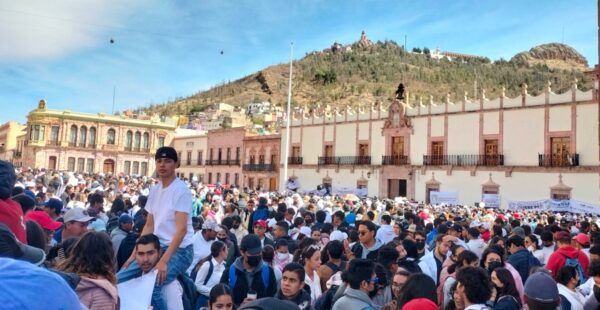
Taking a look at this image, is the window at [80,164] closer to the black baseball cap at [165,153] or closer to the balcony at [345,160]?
the balcony at [345,160]

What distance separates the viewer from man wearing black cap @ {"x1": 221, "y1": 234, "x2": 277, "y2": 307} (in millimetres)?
4977

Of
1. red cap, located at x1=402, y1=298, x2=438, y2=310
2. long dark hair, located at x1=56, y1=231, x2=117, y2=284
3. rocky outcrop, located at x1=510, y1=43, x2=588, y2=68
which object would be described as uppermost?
rocky outcrop, located at x1=510, y1=43, x2=588, y2=68

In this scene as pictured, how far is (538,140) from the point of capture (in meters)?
27.9

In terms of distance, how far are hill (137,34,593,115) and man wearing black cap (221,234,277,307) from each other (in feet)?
235

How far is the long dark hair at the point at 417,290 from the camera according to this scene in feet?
11.5

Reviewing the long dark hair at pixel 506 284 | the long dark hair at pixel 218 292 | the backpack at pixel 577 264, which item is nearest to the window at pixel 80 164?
the long dark hair at pixel 218 292

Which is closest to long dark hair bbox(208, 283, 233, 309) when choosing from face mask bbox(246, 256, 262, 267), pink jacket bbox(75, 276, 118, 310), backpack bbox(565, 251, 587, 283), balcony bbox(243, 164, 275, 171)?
face mask bbox(246, 256, 262, 267)

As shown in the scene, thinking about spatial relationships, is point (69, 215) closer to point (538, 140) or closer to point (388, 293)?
point (388, 293)

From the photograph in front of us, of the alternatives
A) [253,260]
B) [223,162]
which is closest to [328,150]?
[223,162]

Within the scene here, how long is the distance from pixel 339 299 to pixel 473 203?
2876cm

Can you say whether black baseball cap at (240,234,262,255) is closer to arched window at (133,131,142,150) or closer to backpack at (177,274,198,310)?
backpack at (177,274,198,310)

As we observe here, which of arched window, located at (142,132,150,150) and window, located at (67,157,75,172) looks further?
arched window, located at (142,132,150,150)

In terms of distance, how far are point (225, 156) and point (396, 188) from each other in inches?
848

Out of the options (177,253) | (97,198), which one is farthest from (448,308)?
(97,198)
